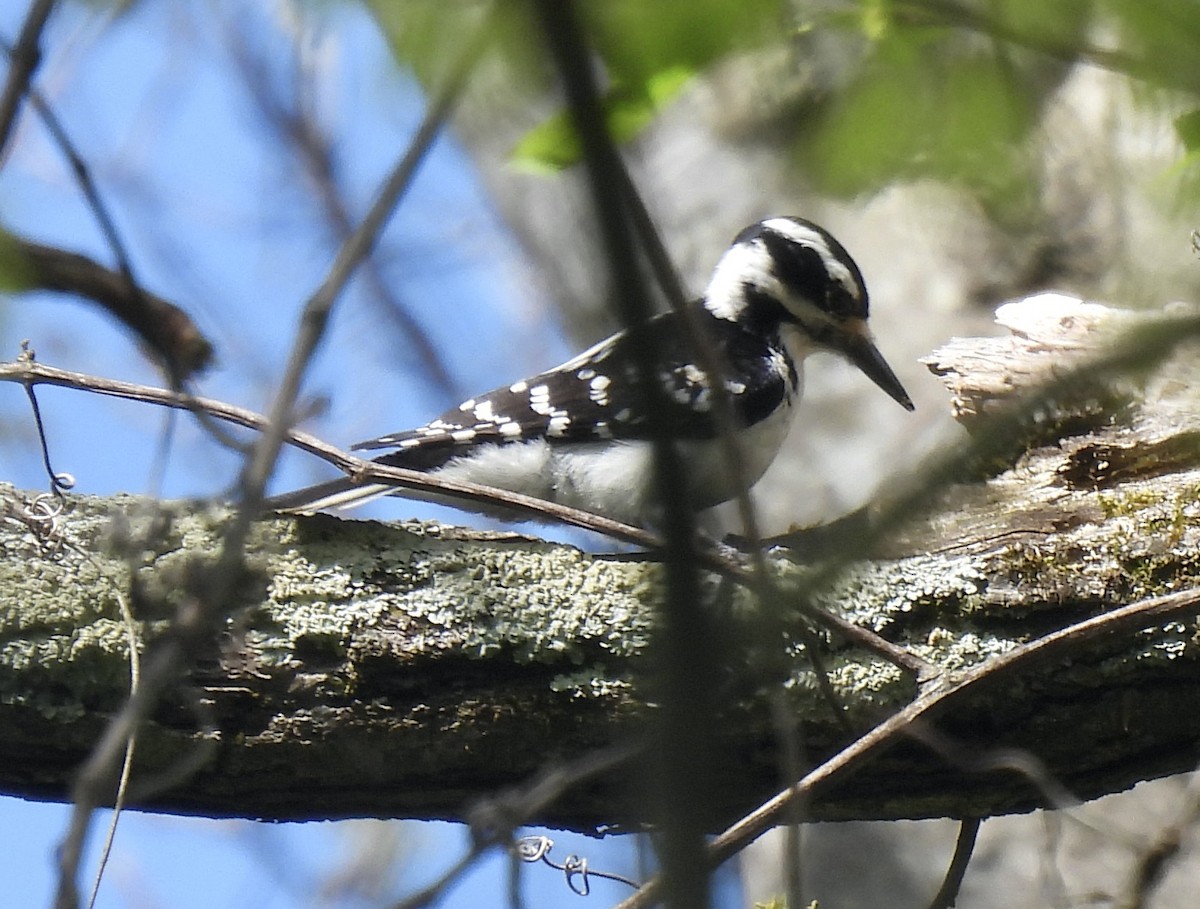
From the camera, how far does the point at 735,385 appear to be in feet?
12.1

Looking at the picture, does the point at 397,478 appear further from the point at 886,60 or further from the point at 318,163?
the point at 318,163

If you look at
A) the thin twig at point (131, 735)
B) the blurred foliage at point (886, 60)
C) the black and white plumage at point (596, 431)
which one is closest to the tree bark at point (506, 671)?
the thin twig at point (131, 735)

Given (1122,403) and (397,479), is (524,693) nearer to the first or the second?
(397,479)

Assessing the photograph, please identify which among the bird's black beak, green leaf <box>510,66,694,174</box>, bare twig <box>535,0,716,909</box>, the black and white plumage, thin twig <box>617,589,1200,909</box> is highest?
the bird's black beak

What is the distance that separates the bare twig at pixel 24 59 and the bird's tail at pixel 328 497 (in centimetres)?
130

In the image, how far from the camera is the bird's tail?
2.65 metres

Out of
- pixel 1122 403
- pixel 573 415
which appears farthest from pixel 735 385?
pixel 1122 403

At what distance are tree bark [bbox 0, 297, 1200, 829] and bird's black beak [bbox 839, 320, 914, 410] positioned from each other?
65.2 inches

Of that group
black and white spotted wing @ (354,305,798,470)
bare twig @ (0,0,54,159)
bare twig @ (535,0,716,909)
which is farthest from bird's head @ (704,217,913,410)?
bare twig @ (535,0,716,909)

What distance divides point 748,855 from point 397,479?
15.0ft

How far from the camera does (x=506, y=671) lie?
2.28m

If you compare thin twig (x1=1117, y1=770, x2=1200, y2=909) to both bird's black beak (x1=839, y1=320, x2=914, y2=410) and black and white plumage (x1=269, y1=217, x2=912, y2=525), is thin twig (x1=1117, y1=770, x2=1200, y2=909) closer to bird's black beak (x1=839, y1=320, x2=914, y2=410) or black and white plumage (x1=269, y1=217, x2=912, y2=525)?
black and white plumage (x1=269, y1=217, x2=912, y2=525)

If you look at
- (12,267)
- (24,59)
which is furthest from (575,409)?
(24,59)

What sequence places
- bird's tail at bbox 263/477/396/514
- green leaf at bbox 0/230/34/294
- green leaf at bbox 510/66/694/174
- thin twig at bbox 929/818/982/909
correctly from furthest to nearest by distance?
bird's tail at bbox 263/477/396/514 < thin twig at bbox 929/818/982/909 < green leaf at bbox 510/66/694/174 < green leaf at bbox 0/230/34/294
